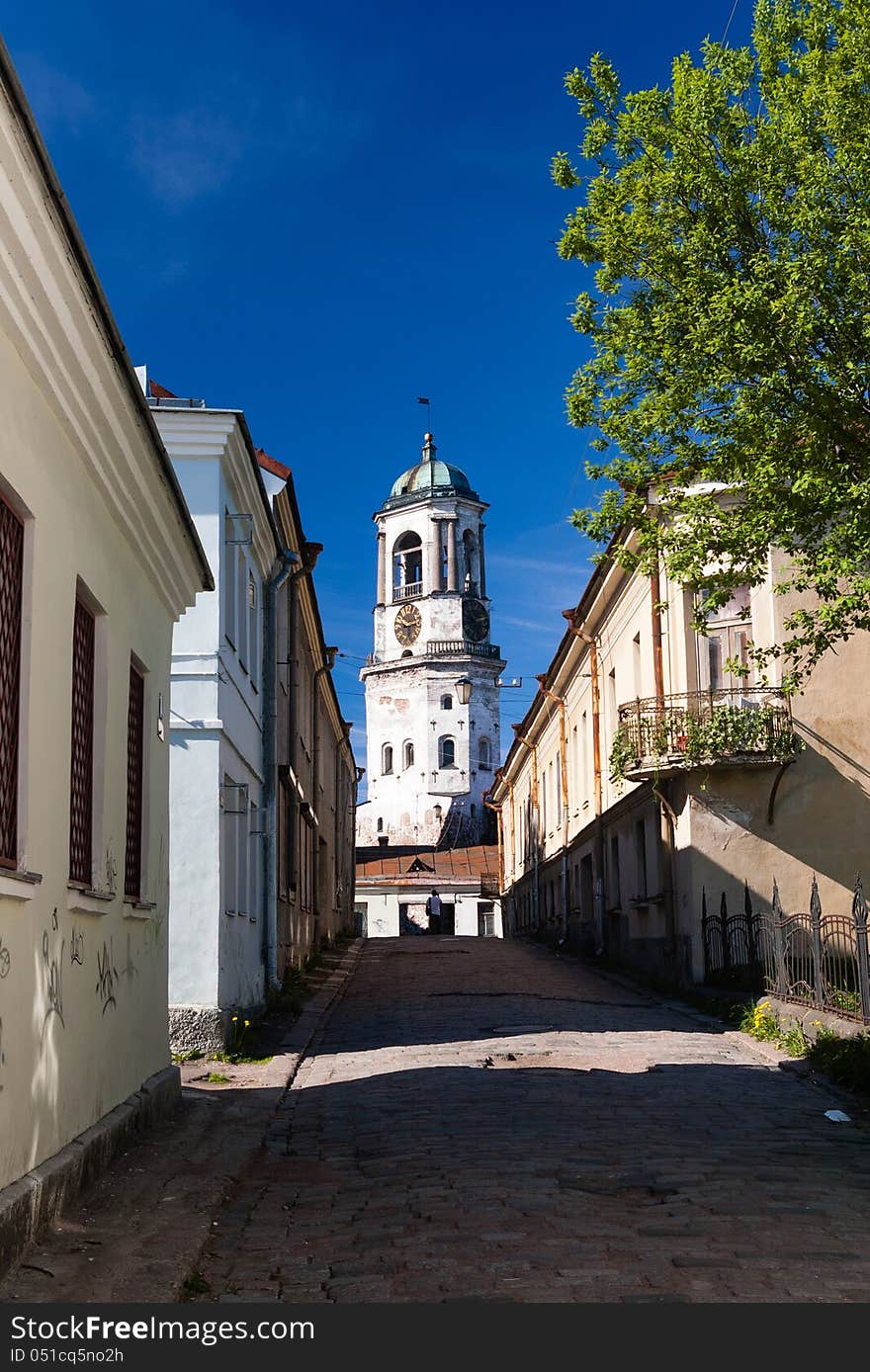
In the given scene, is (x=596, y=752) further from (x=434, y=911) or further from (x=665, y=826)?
(x=434, y=911)

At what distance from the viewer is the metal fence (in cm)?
1228

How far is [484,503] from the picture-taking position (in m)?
77.9

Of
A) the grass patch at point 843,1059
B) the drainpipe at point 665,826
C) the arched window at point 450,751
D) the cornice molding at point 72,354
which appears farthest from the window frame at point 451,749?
the cornice molding at point 72,354

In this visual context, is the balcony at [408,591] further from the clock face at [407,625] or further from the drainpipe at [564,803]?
the drainpipe at [564,803]

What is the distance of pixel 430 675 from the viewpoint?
76.1 m

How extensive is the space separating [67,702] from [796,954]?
37.7ft

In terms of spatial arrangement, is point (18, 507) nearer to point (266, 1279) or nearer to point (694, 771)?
point (266, 1279)

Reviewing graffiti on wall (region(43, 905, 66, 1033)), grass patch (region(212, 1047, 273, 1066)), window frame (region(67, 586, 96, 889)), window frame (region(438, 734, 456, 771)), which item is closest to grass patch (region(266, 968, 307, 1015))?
grass patch (region(212, 1047, 273, 1066))

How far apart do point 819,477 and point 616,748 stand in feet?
32.2

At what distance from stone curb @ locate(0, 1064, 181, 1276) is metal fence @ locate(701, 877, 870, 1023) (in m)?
6.16

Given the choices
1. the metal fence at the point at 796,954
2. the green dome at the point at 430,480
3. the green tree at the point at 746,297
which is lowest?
the metal fence at the point at 796,954

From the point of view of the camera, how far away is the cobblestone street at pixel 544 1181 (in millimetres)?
5086

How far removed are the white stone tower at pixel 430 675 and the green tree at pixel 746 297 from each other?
62.3 metres

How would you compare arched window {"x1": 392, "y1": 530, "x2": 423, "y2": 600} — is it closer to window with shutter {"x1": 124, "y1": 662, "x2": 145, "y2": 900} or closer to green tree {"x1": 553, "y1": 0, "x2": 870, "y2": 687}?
green tree {"x1": 553, "y1": 0, "x2": 870, "y2": 687}
